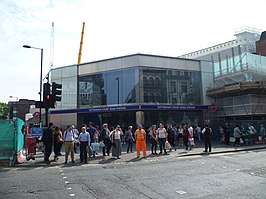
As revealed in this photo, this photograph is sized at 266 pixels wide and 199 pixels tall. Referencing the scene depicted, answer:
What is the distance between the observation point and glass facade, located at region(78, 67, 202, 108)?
25.4m

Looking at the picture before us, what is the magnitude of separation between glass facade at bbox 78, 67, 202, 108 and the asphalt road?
635 inches

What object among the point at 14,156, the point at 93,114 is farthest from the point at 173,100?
the point at 14,156

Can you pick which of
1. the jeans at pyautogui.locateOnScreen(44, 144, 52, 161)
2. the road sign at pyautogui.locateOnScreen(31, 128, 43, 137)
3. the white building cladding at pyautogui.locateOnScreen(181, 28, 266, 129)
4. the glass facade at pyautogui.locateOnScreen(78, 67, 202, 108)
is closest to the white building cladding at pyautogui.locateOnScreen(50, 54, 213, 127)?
the glass facade at pyautogui.locateOnScreen(78, 67, 202, 108)

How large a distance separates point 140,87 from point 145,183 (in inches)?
725

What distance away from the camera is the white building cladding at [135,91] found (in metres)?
25.5

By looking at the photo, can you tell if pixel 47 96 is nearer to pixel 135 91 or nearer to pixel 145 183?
pixel 145 183

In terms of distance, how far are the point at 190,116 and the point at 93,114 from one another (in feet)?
35.5

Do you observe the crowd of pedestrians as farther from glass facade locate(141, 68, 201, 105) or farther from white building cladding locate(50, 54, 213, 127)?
glass facade locate(141, 68, 201, 105)

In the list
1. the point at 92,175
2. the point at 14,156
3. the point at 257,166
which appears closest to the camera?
the point at 92,175

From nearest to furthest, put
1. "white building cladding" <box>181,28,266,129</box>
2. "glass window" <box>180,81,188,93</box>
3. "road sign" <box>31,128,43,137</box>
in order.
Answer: "road sign" <box>31,128,43,137</box> → "white building cladding" <box>181,28,266,129</box> → "glass window" <box>180,81,188,93</box>

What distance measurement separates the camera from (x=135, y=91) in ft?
82.6

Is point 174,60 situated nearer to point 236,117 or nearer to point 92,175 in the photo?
point 236,117

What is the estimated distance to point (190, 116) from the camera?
91.5 feet

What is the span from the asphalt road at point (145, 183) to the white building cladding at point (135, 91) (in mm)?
15822
